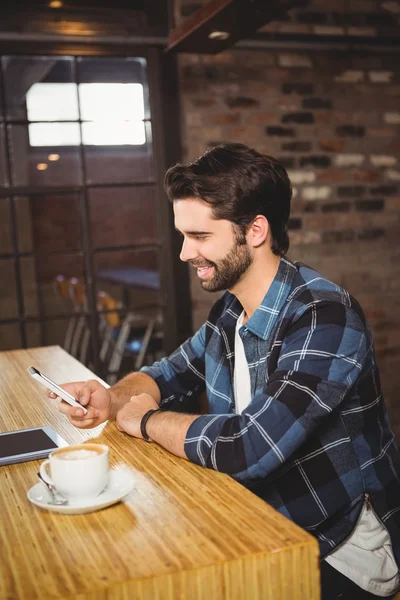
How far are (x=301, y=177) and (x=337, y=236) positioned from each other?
0.41 metres

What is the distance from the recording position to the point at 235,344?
1837mm

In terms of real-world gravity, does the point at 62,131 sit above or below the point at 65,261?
above

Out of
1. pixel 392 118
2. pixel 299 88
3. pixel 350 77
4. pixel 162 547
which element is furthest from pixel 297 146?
pixel 162 547

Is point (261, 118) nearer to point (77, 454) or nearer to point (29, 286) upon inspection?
point (29, 286)

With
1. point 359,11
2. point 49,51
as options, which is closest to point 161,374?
point 49,51

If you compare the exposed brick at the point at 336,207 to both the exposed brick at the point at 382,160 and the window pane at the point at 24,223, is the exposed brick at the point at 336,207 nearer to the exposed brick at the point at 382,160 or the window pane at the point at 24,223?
the exposed brick at the point at 382,160

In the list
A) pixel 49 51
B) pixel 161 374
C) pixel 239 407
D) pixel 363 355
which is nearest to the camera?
pixel 363 355

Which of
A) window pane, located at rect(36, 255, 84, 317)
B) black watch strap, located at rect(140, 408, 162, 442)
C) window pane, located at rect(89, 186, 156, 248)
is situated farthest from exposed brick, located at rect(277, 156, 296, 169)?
black watch strap, located at rect(140, 408, 162, 442)

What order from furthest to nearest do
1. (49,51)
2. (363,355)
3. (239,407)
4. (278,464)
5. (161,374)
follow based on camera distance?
(49,51) < (161,374) < (239,407) < (363,355) < (278,464)

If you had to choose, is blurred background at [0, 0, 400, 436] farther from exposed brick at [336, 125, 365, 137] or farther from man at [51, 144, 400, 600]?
man at [51, 144, 400, 600]

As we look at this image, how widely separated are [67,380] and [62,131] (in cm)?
209

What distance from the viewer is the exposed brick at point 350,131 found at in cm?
421

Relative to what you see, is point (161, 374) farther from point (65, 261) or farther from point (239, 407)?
point (65, 261)

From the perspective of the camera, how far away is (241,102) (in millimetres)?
3979
